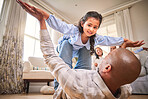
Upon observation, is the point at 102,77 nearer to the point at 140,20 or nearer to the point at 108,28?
the point at 140,20

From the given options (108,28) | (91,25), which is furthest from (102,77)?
(108,28)

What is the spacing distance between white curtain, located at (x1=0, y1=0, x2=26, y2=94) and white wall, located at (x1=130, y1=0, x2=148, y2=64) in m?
3.45

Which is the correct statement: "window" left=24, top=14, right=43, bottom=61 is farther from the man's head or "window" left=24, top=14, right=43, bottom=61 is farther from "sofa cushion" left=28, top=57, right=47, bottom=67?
the man's head

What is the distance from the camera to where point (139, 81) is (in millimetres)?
1787

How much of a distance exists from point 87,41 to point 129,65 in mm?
721

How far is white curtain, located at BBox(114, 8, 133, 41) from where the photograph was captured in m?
3.33

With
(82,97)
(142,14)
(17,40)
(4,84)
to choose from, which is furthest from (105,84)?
(142,14)

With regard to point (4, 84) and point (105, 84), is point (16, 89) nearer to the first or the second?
point (4, 84)

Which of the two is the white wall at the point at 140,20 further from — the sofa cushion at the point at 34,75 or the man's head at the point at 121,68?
the man's head at the point at 121,68

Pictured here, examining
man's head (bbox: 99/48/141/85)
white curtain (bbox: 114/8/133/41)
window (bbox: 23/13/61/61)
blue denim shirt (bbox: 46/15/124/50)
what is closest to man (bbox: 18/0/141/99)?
man's head (bbox: 99/48/141/85)

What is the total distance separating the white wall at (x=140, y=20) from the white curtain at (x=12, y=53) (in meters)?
3.45

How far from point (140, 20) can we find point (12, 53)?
3.82m

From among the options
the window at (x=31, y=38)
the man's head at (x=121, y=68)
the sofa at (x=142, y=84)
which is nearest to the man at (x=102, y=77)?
the man's head at (x=121, y=68)

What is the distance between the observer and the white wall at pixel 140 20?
10.3 feet
